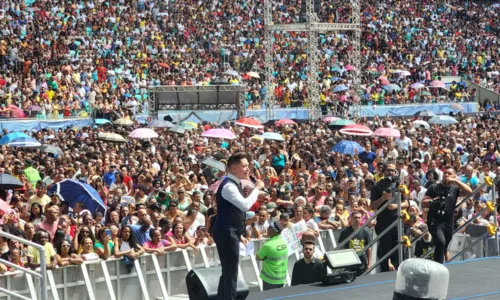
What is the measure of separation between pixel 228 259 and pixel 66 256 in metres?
2.90

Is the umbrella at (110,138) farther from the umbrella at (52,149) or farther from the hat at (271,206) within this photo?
the hat at (271,206)

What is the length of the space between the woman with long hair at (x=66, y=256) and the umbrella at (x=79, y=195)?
341cm

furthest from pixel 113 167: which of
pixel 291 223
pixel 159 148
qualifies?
pixel 291 223

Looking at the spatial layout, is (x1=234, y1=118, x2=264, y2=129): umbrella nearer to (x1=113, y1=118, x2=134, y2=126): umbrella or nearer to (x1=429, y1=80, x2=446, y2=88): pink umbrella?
(x1=113, y1=118, x2=134, y2=126): umbrella

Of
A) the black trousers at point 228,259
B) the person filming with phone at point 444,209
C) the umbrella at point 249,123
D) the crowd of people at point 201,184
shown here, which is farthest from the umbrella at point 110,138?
the black trousers at point 228,259

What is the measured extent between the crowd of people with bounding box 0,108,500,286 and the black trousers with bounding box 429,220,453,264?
0.36 metres

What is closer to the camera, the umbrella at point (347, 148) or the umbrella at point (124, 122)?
the umbrella at point (347, 148)

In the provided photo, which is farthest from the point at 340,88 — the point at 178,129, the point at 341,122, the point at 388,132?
the point at 388,132

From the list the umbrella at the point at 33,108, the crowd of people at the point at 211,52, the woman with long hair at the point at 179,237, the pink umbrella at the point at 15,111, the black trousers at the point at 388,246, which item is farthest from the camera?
the crowd of people at the point at 211,52

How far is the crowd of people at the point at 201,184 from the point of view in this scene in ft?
35.4

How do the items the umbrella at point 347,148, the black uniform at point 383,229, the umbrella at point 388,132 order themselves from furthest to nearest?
the umbrella at point 388,132, the umbrella at point 347,148, the black uniform at point 383,229

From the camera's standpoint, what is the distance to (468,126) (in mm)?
27031

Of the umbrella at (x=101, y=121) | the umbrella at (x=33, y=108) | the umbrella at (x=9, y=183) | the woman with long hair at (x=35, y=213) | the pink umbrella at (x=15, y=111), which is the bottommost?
the umbrella at (x=101, y=121)

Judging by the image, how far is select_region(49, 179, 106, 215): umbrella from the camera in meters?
13.7
